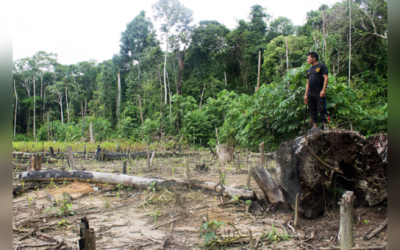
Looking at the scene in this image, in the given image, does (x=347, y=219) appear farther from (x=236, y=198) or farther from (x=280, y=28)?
(x=280, y=28)

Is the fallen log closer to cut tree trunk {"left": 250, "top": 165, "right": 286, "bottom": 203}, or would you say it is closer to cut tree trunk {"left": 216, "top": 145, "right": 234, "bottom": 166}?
cut tree trunk {"left": 250, "top": 165, "right": 286, "bottom": 203}

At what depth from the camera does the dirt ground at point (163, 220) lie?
9.33 ft

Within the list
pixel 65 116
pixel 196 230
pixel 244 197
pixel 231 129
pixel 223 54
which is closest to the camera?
pixel 196 230

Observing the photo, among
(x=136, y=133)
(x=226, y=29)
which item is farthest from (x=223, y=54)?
(x=136, y=133)

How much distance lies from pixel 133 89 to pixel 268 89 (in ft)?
73.2

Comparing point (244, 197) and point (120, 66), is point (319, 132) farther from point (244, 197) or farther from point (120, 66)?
point (120, 66)

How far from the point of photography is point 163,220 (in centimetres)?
361

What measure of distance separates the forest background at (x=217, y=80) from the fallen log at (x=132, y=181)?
11.3 ft

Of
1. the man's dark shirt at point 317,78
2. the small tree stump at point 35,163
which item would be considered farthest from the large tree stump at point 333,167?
the small tree stump at point 35,163

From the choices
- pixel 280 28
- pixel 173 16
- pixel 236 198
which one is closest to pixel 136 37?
pixel 173 16

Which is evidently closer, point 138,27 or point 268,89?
point 268,89

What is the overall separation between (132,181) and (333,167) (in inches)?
157

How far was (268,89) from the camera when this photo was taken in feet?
26.1

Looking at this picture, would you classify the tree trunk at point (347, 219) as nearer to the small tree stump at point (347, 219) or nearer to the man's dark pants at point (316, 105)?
the small tree stump at point (347, 219)
